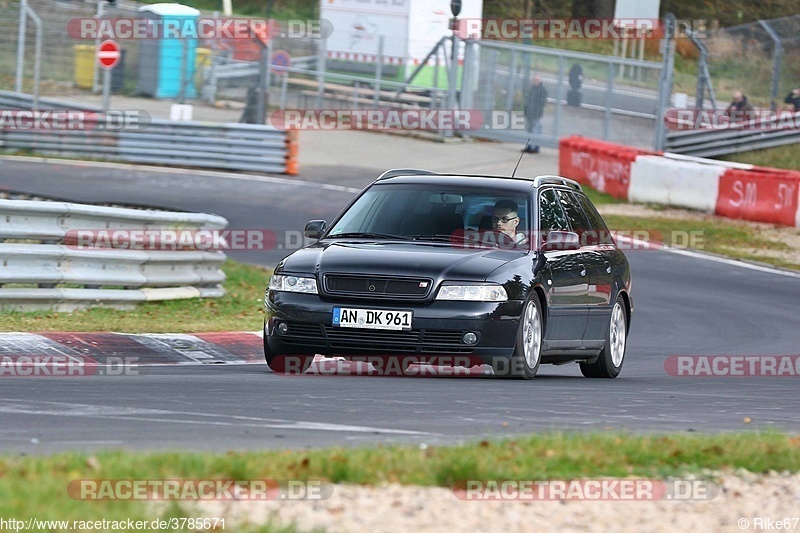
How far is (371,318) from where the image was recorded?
9844 millimetres

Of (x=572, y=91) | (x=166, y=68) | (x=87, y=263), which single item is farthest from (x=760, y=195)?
(x=87, y=263)

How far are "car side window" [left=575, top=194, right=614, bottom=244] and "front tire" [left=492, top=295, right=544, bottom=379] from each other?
5.94 ft

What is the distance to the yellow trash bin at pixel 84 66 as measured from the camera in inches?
1234

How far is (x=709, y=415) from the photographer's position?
8805mm

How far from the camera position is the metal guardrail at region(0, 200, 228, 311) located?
1288cm

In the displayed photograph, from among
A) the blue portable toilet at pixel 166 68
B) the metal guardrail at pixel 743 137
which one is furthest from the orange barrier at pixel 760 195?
the blue portable toilet at pixel 166 68

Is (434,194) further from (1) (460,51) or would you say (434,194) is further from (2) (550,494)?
(1) (460,51)

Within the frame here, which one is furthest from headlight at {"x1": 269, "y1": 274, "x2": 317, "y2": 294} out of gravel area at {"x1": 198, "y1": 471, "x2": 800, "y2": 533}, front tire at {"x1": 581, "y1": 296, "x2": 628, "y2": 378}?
gravel area at {"x1": 198, "y1": 471, "x2": 800, "y2": 533}

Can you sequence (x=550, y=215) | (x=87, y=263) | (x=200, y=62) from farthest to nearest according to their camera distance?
(x=200, y=62) < (x=87, y=263) < (x=550, y=215)

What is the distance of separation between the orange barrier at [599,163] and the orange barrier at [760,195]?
231 centimetres

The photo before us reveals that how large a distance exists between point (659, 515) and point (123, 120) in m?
24.7

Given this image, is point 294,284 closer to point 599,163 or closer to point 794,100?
point 599,163

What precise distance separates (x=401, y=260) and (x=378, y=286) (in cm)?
27

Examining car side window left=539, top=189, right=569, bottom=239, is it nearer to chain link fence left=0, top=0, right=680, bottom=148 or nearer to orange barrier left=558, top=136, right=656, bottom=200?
orange barrier left=558, top=136, right=656, bottom=200
